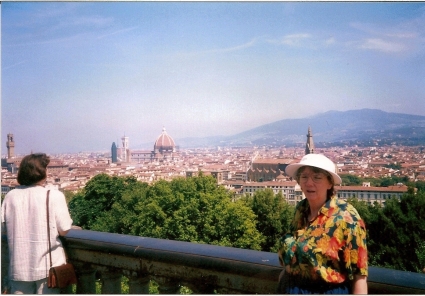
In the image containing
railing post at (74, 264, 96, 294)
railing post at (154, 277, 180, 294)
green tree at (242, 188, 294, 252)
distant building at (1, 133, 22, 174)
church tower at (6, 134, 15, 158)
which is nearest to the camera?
railing post at (154, 277, 180, 294)

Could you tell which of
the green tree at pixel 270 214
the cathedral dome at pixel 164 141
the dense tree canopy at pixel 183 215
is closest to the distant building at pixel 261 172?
the green tree at pixel 270 214

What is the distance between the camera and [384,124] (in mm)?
8812

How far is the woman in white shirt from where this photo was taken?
2004 millimetres

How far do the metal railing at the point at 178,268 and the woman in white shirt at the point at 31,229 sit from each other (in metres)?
0.14

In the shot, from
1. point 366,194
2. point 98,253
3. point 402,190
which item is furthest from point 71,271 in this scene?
point 366,194

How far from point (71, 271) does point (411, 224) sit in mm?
19673

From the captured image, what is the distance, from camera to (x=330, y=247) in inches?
58.1

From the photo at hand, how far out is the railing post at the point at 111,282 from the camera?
2043 millimetres

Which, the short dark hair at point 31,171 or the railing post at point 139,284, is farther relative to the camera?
the short dark hair at point 31,171

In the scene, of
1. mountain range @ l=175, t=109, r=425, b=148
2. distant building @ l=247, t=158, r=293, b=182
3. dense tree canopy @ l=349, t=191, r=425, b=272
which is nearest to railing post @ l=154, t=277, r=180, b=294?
mountain range @ l=175, t=109, r=425, b=148

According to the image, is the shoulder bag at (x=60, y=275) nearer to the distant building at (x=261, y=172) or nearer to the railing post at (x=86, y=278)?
the railing post at (x=86, y=278)

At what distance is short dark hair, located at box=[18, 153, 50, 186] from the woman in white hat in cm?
119

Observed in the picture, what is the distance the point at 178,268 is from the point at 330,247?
67 cm

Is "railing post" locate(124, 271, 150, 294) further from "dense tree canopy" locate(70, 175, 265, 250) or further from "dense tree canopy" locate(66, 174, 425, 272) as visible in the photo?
"dense tree canopy" locate(70, 175, 265, 250)
